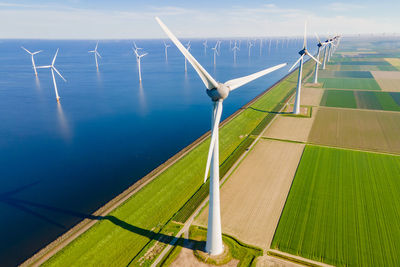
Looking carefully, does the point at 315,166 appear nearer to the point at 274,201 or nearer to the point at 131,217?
the point at 274,201

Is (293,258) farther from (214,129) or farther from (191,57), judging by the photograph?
(191,57)

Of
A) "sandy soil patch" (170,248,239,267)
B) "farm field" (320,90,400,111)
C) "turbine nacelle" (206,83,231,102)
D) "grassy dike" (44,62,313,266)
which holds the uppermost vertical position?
"turbine nacelle" (206,83,231,102)

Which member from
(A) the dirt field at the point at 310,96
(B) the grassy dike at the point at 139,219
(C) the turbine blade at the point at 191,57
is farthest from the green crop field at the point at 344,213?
(A) the dirt field at the point at 310,96

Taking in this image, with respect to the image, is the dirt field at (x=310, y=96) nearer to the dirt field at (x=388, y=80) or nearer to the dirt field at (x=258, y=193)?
the dirt field at (x=388, y=80)

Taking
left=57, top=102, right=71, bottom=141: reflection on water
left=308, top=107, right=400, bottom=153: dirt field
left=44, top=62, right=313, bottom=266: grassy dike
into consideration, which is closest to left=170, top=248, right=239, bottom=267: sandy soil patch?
left=44, top=62, right=313, bottom=266: grassy dike

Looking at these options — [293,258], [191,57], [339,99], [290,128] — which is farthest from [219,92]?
[339,99]

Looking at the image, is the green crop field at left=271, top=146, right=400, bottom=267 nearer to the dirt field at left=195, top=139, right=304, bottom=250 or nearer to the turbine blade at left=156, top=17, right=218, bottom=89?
the dirt field at left=195, top=139, right=304, bottom=250
